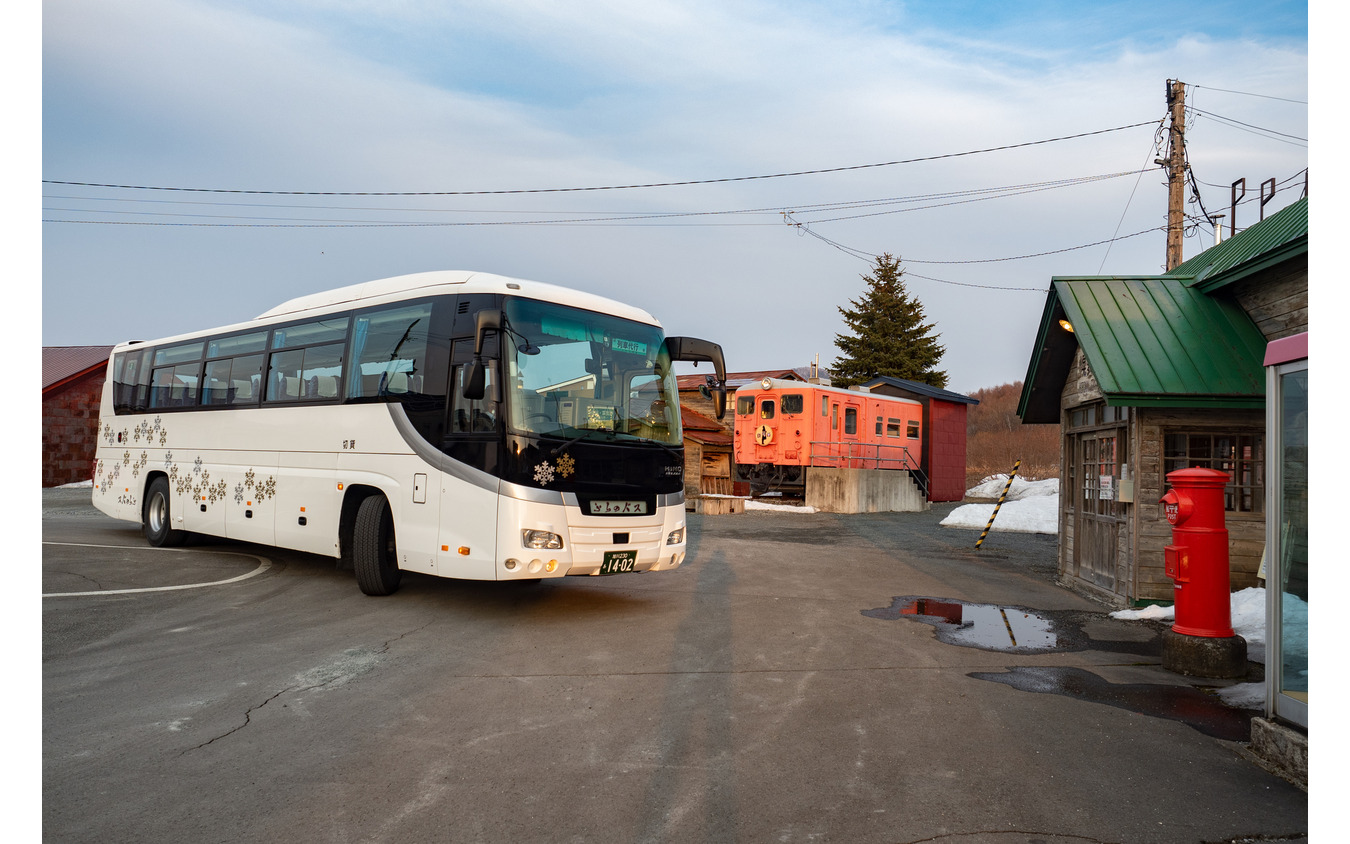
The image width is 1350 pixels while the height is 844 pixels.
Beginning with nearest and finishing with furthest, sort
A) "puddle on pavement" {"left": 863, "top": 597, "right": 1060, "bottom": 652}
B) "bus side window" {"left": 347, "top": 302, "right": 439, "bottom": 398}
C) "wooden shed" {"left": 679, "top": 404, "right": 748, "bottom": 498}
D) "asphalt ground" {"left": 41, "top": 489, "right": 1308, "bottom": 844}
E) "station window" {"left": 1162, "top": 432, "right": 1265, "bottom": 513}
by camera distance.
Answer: "asphalt ground" {"left": 41, "top": 489, "right": 1308, "bottom": 844}
"puddle on pavement" {"left": 863, "top": 597, "right": 1060, "bottom": 652}
"bus side window" {"left": 347, "top": 302, "right": 439, "bottom": 398}
"station window" {"left": 1162, "top": 432, "right": 1265, "bottom": 513}
"wooden shed" {"left": 679, "top": 404, "right": 748, "bottom": 498}

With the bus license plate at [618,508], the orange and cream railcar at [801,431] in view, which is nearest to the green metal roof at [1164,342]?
the bus license plate at [618,508]

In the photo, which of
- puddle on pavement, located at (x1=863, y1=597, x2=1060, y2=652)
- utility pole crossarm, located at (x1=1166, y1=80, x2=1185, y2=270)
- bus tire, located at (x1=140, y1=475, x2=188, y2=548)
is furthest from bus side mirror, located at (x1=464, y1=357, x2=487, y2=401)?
utility pole crossarm, located at (x1=1166, y1=80, x2=1185, y2=270)

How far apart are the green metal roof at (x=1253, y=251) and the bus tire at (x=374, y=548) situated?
32.9 ft

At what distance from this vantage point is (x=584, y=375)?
861 cm

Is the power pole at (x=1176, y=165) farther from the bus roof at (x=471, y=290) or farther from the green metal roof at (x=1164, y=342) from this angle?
the bus roof at (x=471, y=290)

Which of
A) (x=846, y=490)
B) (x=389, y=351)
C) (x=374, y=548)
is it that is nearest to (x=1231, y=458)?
(x=389, y=351)

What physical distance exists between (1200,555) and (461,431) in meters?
6.68

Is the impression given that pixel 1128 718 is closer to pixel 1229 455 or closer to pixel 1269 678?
pixel 1269 678

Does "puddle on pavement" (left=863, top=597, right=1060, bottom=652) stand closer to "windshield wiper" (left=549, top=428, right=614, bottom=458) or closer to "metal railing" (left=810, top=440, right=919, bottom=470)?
"windshield wiper" (left=549, top=428, right=614, bottom=458)

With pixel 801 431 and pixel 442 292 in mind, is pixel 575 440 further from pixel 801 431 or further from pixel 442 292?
pixel 801 431

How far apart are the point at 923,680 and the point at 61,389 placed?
31.9m

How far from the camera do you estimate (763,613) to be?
9.00m

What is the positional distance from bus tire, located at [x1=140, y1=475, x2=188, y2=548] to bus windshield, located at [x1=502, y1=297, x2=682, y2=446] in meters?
8.63

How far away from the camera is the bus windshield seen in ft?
26.6
